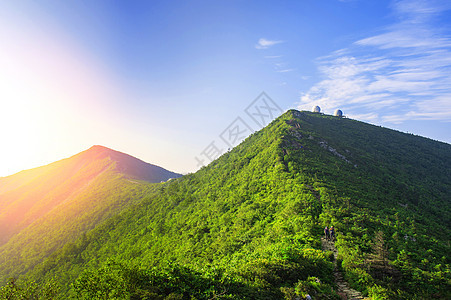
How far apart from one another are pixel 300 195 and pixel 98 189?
3634 inches

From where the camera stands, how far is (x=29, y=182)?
354 ft

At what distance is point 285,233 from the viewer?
17.4 metres

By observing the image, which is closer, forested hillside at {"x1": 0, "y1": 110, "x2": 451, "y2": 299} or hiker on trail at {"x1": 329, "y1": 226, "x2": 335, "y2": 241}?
forested hillside at {"x1": 0, "y1": 110, "x2": 451, "y2": 299}

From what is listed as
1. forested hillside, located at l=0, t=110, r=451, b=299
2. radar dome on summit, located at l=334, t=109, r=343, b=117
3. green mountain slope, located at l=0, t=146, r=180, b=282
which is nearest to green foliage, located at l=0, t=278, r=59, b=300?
forested hillside, located at l=0, t=110, r=451, b=299

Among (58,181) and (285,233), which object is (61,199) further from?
(285,233)

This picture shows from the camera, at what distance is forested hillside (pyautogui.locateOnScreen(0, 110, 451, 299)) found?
8.64 m

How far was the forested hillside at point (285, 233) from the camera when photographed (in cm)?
864

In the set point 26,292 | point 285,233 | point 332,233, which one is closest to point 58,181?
point 26,292

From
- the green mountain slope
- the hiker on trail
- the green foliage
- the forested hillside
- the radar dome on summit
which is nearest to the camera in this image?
the green foliage

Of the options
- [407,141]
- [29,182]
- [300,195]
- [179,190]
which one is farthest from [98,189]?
[407,141]

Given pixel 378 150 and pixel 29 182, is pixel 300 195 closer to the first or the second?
pixel 378 150

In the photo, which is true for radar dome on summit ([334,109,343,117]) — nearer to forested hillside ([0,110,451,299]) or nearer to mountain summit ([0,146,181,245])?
forested hillside ([0,110,451,299])

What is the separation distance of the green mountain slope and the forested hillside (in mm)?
11874

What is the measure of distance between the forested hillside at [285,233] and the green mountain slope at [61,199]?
467 inches
